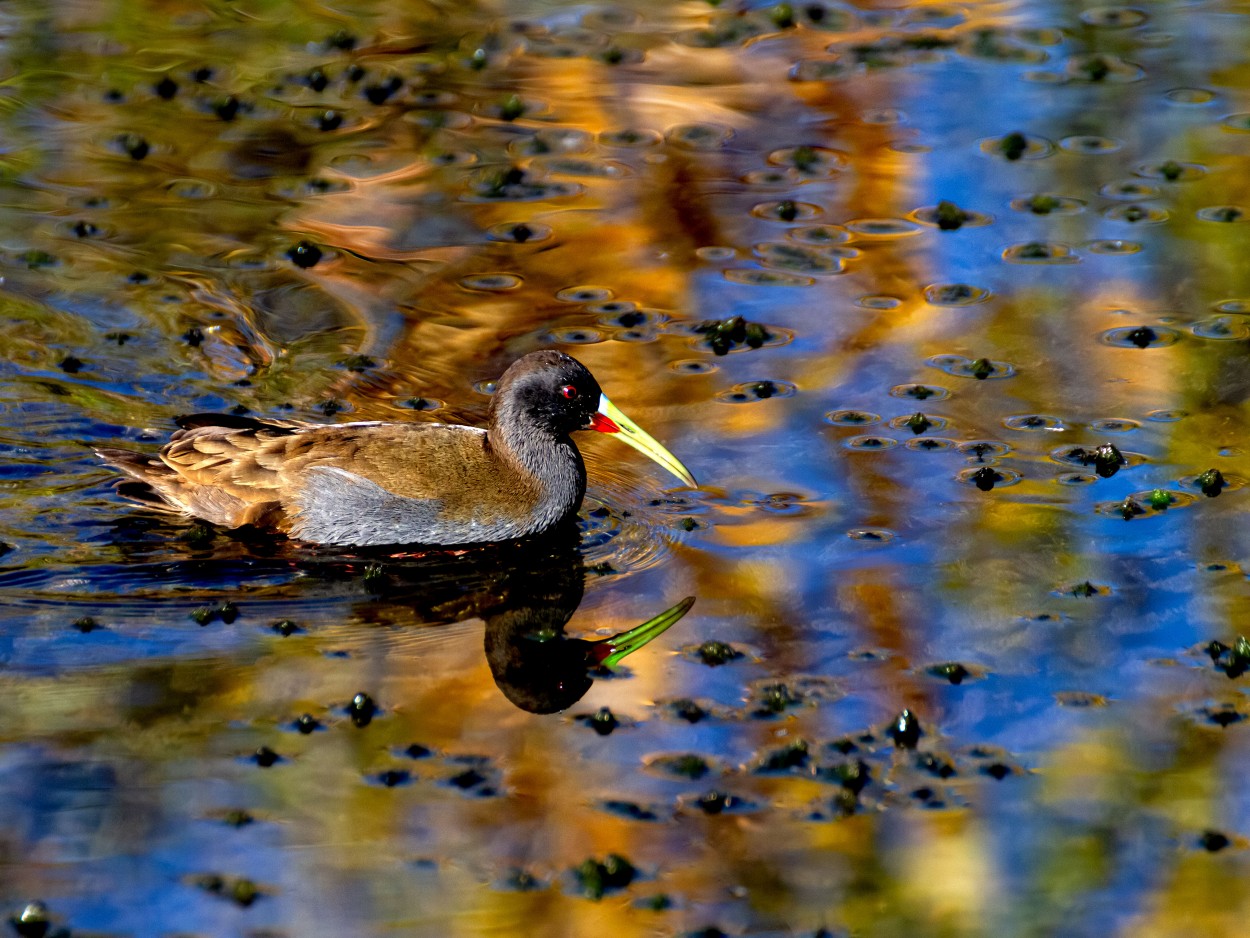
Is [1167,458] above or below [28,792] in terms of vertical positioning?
below

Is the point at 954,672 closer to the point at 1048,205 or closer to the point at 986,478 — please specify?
the point at 986,478

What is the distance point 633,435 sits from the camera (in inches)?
338

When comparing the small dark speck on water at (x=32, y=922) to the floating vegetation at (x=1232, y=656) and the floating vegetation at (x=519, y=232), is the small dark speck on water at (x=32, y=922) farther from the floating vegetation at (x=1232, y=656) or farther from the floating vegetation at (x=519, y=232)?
the floating vegetation at (x=519, y=232)

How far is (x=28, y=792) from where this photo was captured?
21.0 feet

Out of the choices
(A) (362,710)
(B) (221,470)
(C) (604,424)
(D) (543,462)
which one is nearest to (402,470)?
(D) (543,462)

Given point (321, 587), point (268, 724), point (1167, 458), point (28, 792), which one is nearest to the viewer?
point (28, 792)

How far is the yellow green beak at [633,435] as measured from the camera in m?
8.45

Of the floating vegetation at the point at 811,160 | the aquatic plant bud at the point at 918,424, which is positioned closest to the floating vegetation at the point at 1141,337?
the aquatic plant bud at the point at 918,424

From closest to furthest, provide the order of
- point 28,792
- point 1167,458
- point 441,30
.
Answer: point 28,792, point 1167,458, point 441,30

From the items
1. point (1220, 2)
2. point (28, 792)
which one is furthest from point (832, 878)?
point (1220, 2)

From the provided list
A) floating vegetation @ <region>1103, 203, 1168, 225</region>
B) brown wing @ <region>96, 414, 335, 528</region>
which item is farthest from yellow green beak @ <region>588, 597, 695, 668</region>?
floating vegetation @ <region>1103, 203, 1168, 225</region>

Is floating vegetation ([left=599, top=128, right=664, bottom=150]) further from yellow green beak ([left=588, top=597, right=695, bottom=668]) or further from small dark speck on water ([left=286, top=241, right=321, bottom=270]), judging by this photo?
yellow green beak ([left=588, top=597, right=695, bottom=668])

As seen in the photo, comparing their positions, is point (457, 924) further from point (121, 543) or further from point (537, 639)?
point (121, 543)

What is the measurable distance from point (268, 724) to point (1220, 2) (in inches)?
468
